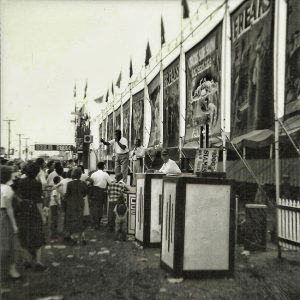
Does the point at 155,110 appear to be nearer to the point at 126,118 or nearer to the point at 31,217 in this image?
the point at 126,118

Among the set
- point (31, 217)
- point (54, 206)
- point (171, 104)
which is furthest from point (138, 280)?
point (171, 104)

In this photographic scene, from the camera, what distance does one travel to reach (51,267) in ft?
19.7

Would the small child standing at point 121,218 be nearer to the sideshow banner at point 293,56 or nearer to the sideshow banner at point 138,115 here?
the sideshow banner at point 293,56

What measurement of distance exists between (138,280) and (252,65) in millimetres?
4991

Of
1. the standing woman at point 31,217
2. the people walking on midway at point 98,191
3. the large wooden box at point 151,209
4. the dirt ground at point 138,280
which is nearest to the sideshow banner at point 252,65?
the large wooden box at point 151,209

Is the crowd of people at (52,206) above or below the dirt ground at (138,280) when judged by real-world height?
above

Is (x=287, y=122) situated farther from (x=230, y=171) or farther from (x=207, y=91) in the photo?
(x=230, y=171)

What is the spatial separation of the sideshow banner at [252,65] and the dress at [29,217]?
181 inches

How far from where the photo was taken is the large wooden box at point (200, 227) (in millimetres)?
5414

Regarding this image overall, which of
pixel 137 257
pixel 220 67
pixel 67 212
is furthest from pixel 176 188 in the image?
pixel 220 67

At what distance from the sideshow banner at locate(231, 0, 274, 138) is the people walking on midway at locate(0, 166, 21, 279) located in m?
5.03

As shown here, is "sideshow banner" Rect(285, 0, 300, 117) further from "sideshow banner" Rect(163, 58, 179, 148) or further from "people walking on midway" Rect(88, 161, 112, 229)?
"sideshow banner" Rect(163, 58, 179, 148)

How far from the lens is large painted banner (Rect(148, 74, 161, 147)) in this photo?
48.7 feet

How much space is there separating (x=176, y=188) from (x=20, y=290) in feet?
7.35
